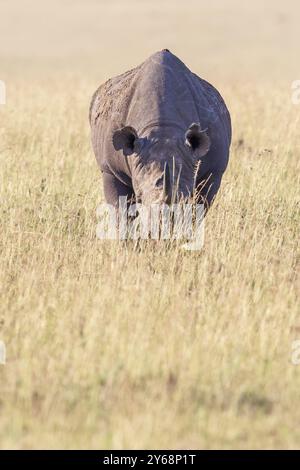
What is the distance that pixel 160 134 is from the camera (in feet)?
27.7

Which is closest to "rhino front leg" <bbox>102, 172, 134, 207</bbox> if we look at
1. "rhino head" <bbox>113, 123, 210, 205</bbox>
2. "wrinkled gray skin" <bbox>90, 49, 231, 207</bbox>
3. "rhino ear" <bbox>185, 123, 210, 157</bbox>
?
"wrinkled gray skin" <bbox>90, 49, 231, 207</bbox>

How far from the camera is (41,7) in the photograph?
241 ft

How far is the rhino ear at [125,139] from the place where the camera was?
27.5 feet

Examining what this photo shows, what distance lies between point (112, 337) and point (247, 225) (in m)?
3.55

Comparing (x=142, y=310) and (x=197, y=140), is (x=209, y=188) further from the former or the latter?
(x=142, y=310)

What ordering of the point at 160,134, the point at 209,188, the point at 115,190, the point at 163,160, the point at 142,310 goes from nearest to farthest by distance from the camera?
the point at 142,310 < the point at 163,160 < the point at 160,134 < the point at 209,188 < the point at 115,190

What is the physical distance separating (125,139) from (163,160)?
460 mm

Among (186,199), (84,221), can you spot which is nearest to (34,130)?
(84,221)

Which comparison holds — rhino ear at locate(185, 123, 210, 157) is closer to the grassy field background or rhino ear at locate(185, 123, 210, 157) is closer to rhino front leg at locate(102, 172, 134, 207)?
the grassy field background

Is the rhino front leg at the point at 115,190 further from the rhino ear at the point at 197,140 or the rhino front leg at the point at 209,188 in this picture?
the rhino ear at the point at 197,140

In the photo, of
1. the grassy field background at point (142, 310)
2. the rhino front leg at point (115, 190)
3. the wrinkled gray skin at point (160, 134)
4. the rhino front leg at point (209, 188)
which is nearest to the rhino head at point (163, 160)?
the wrinkled gray skin at point (160, 134)

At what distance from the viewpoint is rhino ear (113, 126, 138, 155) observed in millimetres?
8391

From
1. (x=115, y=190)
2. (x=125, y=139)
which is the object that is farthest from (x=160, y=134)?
(x=115, y=190)

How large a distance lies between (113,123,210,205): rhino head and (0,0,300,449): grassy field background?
538mm
